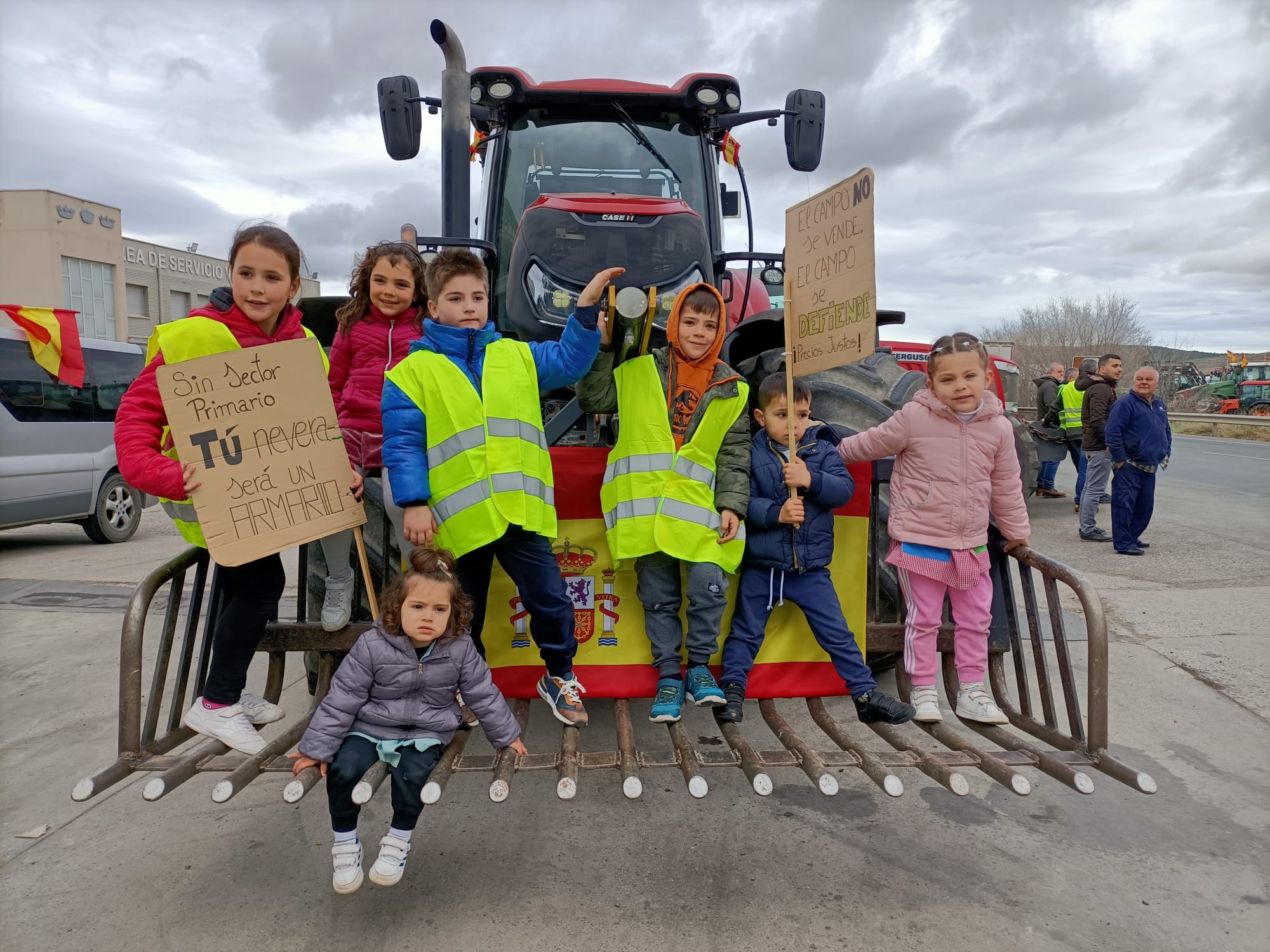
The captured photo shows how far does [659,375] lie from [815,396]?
1119mm

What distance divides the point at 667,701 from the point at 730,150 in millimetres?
3519

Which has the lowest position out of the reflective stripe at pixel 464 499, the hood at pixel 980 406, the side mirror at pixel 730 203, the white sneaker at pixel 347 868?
the white sneaker at pixel 347 868

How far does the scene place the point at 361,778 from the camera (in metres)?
2.34

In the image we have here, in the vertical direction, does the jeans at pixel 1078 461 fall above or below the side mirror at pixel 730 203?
below

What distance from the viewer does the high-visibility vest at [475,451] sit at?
2633 mm

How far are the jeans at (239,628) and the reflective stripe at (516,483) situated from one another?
80cm

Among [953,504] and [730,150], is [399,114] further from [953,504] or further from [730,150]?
[953,504]

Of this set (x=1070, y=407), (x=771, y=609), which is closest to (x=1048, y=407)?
(x=1070, y=407)

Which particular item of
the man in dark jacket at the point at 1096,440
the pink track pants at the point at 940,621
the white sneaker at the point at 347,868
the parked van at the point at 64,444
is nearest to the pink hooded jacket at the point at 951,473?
the pink track pants at the point at 940,621

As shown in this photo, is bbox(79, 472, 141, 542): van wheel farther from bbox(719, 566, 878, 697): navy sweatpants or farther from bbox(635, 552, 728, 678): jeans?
bbox(719, 566, 878, 697): navy sweatpants

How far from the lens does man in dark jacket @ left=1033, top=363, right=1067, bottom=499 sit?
36.6ft

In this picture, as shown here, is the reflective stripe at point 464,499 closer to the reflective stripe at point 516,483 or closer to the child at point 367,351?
the reflective stripe at point 516,483

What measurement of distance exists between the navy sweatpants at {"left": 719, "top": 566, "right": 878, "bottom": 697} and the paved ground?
61cm

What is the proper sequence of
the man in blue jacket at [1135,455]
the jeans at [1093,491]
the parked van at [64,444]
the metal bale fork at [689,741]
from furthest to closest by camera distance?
the jeans at [1093,491] → the parked van at [64,444] → the man in blue jacket at [1135,455] → the metal bale fork at [689,741]
